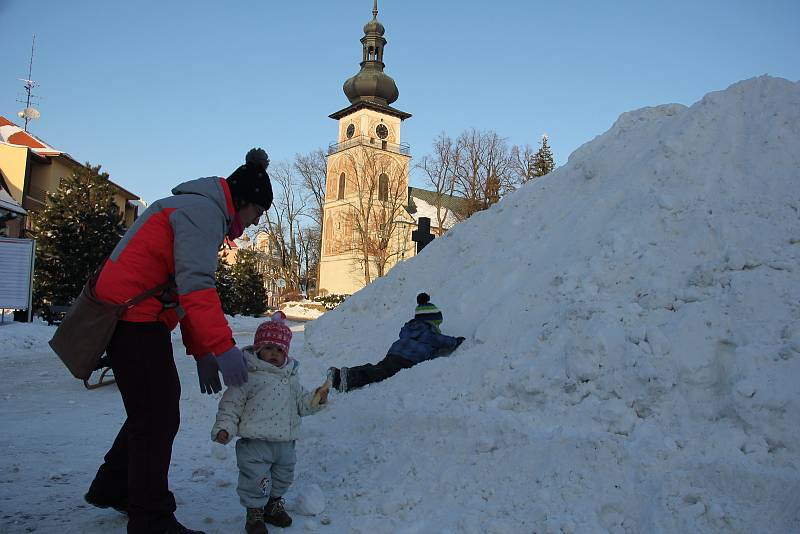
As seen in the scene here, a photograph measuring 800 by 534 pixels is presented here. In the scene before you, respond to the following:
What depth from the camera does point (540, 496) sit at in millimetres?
3332

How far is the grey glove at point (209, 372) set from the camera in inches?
119

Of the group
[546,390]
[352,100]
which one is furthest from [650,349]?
[352,100]

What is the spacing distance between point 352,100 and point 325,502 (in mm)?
57807

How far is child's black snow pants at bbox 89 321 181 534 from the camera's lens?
2.83 metres

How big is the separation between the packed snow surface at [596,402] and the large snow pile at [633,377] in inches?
0.5

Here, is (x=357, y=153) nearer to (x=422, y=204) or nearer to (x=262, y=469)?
A: (x=422, y=204)

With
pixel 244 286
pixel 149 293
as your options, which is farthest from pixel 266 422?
pixel 244 286

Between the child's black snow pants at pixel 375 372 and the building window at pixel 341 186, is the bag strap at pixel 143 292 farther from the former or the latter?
the building window at pixel 341 186

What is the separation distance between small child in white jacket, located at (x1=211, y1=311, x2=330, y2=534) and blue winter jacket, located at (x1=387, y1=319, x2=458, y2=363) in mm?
2729

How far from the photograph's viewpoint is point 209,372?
3.02 metres

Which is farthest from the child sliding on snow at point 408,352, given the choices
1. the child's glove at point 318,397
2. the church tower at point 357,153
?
the church tower at point 357,153

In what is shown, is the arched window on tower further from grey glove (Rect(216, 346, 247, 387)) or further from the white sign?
grey glove (Rect(216, 346, 247, 387))

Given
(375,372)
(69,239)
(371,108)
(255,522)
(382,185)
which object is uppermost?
(371,108)

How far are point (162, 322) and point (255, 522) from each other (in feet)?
3.83
